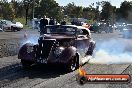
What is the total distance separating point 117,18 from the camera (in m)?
125

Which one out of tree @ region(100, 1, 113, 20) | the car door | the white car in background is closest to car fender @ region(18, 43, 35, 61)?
the car door

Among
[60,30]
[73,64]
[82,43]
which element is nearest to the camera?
[73,64]

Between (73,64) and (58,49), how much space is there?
2.81 feet

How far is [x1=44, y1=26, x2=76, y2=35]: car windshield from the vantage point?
45.2 feet

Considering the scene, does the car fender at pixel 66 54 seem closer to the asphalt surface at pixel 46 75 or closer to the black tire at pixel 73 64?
the black tire at pixel 73 64

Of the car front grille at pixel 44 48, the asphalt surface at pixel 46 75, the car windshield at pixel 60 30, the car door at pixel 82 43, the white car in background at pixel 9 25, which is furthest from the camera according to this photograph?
the white car in background at pixel 9 25

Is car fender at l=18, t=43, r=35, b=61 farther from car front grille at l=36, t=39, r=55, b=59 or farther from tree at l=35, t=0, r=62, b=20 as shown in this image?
tree at l=35, t=0, r=62, b=20

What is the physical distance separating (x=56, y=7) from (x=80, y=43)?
6021 centimetres

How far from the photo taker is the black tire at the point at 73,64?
1207 centimetres

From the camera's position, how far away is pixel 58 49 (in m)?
12.1

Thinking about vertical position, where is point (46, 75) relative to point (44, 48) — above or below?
below

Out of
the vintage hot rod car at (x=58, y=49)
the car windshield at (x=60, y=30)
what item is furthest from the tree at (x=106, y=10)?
the vintage hot rod car at (x=58, y=49)

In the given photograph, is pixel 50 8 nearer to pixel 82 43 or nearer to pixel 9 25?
pixel 9 25

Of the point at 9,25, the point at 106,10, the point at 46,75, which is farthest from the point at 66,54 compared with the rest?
the point at 106,10
